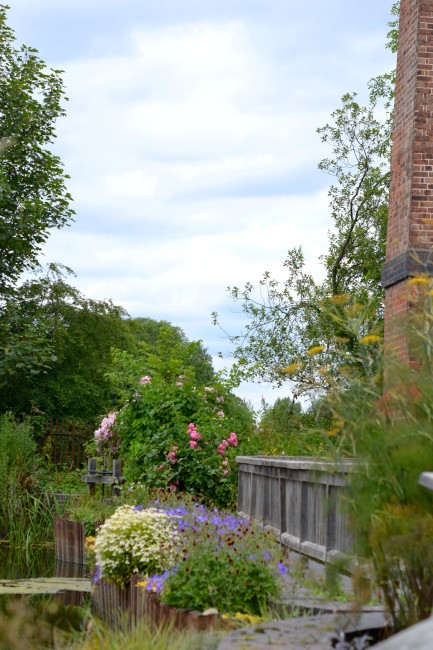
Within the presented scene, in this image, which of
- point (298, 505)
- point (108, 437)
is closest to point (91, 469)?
point (108, 437)

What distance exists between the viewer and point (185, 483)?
1706cm

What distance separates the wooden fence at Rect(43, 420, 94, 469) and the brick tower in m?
14.6

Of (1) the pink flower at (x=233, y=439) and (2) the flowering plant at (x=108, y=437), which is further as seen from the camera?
(2) the flowering plant at (x=108, y=437)

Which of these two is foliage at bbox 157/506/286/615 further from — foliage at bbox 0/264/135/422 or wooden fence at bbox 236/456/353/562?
foliage at bbox 0/264/135/422

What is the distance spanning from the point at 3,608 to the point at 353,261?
57.4 ft

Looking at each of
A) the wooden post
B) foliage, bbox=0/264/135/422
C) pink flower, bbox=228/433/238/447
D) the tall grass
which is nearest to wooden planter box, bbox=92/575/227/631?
pink flower, bbox=228/433/238/447

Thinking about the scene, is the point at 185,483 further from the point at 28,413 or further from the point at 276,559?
the point at 28,413

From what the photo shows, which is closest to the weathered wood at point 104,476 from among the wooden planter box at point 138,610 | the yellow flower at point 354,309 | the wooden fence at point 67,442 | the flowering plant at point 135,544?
the wooden planter box at point 138,610

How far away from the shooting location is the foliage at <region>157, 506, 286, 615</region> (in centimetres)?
764

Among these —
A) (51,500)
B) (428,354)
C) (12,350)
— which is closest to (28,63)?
(12,350)

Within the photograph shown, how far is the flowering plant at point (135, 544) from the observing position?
33.0 feet

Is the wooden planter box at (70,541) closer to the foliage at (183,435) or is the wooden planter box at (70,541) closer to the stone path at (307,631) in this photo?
the foliage at (183,435)

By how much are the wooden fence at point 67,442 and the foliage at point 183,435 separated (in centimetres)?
967

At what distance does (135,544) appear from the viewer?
33.3ft
